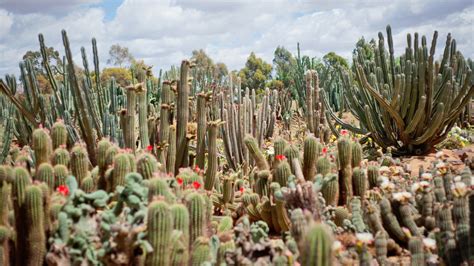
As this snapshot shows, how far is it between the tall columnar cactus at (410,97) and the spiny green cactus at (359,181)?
2.59 m

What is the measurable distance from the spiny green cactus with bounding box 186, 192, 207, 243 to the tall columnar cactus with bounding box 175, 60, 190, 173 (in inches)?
74.9

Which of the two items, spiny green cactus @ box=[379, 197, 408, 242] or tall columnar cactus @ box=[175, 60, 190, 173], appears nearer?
spiny green cactus @ box=[379, 197, 408, 242]

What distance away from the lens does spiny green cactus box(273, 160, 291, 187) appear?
14.4 feet

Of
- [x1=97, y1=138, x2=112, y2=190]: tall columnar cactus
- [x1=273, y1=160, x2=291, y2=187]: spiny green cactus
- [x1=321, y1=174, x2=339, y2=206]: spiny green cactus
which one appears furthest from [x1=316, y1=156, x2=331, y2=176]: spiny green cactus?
[x1=97, y1=138, x2=112, y2=190]: tall columnar cactus

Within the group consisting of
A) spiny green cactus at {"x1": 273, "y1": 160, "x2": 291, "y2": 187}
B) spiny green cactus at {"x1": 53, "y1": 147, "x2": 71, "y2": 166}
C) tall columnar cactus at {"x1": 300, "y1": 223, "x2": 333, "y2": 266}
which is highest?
spiny green cactus at {"x1": 53, "y1": 147, "x2": 71, "y2": 166}

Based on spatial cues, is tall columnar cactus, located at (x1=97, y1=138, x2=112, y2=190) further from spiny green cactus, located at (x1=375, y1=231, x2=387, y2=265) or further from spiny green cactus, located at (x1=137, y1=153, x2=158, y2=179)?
spiny green cactus, located at (x1=375, y1=231, x2=387, y2=265)

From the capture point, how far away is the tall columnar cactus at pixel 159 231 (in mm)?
2711

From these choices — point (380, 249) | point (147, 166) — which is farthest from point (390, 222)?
point (147, 166)

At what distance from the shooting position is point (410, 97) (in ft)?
23.5

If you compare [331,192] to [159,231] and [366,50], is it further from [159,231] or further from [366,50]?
[366,50]

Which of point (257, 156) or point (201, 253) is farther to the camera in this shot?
point (257, 156)

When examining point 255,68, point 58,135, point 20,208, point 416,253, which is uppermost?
point 255,68

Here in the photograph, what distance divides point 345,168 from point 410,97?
3028 mm

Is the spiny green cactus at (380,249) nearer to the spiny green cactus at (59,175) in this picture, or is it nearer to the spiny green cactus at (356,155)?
the spiny green cactus at (356,155)
